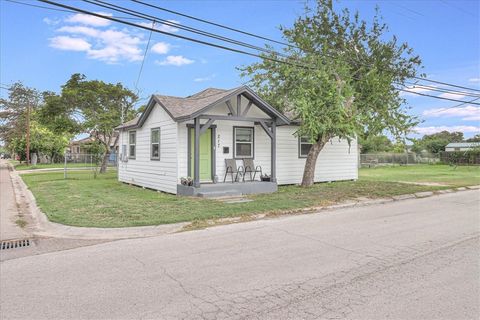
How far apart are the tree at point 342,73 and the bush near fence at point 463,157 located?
25.5 meters

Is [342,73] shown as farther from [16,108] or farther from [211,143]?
[16,108]

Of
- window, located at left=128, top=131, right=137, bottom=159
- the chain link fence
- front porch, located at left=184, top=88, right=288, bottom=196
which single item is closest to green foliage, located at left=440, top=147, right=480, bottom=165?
the chain link fence

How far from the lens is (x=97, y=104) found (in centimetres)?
2461

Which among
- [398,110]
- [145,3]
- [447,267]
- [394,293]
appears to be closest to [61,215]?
[145,3]

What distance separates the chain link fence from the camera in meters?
39.0

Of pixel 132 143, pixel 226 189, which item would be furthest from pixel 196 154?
pixel 132 143

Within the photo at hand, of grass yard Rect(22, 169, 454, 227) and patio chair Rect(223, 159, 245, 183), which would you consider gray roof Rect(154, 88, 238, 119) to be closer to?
patio chair Rect(223, 159, 245, 183)

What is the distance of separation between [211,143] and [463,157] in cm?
3310

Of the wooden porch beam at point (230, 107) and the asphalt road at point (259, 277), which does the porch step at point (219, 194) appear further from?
the asphalt road at point (259, 277)

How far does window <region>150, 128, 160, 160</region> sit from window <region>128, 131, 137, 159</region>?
229 centimetres

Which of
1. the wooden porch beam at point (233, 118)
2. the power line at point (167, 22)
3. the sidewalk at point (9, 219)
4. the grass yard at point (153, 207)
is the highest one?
the power line at point (167, 22)

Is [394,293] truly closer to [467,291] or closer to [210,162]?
[467,291]

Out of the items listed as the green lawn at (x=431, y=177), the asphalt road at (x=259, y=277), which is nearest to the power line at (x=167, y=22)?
the asphalt road at (x=259, y=277)

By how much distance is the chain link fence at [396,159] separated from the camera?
128ft
